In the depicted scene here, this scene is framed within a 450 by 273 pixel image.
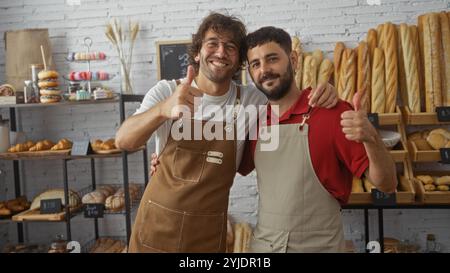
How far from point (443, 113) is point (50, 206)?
283cm

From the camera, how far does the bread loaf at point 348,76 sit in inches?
100

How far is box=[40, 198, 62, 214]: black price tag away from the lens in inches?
112

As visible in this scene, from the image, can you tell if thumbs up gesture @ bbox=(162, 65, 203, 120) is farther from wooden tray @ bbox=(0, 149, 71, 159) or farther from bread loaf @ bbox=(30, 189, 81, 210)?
bread loaf @ bbox=(30, 189, 81, 210)

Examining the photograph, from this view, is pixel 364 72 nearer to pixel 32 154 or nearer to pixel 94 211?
pixel 94 211

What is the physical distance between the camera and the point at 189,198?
152 cm

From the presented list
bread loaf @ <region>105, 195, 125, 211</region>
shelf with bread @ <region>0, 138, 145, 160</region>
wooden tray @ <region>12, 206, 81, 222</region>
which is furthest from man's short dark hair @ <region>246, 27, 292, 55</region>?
wooden tray @ <region>12, 206, 81, 222</region>

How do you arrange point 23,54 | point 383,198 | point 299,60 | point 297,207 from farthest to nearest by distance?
point 23,54
point 299,60
point 383,198
point 297,207

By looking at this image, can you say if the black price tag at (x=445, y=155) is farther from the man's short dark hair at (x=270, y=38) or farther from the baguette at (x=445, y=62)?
the man's short dark hair at (x=270, y=38)

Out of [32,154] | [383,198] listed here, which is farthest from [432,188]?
[32,154]

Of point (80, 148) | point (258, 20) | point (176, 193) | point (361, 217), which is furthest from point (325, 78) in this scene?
point (80, 148)

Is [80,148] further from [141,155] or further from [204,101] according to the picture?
[204,101]

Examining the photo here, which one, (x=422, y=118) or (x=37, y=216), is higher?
(x=422, y=118)

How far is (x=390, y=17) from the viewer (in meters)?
2.87

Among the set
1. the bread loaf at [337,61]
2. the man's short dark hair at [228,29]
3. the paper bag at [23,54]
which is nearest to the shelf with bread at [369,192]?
the bread loaf at [337,61]
